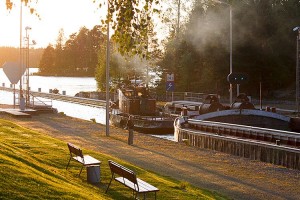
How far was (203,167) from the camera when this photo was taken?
22.4 metres

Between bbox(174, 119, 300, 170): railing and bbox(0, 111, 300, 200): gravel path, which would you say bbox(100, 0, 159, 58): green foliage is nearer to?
bbox(0, 111, 300, 200): gravel path

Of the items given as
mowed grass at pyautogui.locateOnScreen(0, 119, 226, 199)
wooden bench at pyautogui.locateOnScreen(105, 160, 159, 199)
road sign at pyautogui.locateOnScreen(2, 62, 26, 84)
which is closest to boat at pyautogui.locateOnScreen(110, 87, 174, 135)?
road sign at pyautogui.locateOnScreen(2, 62, 26, 84)

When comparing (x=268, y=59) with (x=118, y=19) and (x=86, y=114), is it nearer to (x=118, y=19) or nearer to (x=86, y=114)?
(x=86, y=114)

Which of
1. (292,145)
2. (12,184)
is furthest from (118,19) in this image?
(292,145)

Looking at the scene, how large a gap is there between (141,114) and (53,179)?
36.2m

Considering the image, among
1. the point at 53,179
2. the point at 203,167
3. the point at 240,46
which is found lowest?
the point at 203,167

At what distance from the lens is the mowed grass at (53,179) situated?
1087 centimetres

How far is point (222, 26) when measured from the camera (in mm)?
73438

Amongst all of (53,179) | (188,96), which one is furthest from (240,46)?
(53,179)

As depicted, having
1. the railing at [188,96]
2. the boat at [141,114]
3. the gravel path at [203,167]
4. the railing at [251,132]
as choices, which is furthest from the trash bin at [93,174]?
the railing at [188,96]

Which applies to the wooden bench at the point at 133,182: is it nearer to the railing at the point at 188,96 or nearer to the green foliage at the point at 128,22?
the green foliage at the point at 128,22

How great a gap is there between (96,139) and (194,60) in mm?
47514

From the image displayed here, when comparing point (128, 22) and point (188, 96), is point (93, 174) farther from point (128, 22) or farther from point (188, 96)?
point (188, 96)

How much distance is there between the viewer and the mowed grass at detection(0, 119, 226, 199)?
1087 centimetres
